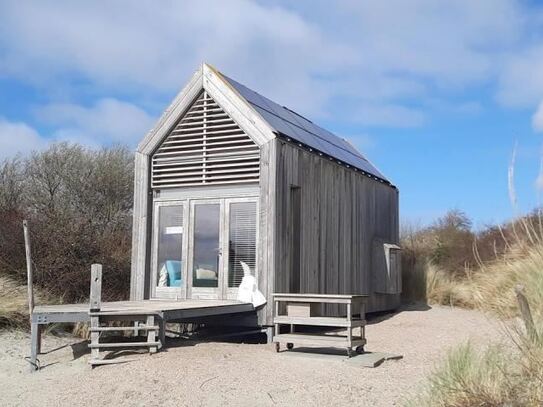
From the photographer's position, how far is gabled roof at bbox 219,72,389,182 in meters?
12.0

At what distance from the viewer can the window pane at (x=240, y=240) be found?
1130 centimetres

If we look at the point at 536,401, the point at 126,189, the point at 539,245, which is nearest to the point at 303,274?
the point at 539,245

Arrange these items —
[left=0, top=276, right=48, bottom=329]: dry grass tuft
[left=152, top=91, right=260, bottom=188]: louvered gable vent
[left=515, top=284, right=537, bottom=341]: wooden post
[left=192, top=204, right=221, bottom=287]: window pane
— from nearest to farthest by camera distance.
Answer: [left=515, top=284, right=537, bottom=341]: wooden post, [left=0, top=276, right=48, bottom=329]: dry grass tuft, [left=152, top=91, right=260, bottom=188]: louvered gable vent, [left=192, top=204, right=221, bottom=287]: window pane

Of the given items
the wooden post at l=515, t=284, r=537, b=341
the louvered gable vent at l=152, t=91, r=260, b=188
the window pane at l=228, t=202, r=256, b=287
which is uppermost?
the louvered gable vent at l=152, t=91, r=260, b=188

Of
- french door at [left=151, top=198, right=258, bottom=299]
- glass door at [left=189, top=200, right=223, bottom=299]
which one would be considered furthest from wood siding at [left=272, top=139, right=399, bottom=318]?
glass door at [left=189, top=200, right=223, bottom=299]

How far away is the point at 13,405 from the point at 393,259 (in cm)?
996

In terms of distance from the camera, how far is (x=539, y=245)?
632 centimetres

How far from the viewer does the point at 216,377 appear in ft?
24.6

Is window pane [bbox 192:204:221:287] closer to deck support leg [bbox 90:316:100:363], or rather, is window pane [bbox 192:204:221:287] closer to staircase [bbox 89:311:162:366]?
staircase [bbox 89:311:162:366]

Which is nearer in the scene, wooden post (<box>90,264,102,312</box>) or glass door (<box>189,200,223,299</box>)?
wooden post (<box>90,264,102,312</box>)

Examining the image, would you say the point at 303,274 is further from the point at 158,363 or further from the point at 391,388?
the point at 391,388

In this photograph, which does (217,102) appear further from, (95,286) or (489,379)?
(489,379)

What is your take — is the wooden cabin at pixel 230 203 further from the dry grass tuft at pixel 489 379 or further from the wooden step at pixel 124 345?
the dry grass tuft at pixel 489 379

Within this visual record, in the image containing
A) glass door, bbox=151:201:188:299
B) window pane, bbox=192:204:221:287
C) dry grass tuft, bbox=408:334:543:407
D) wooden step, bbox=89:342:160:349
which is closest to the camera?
dry grass tuft, bbox=408:334:543:407
